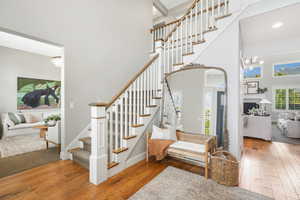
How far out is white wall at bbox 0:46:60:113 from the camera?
4.38 m

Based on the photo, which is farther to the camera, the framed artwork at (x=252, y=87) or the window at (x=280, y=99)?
the framed artwork at (x=252, y=87)

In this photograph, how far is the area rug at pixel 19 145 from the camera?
297 cm

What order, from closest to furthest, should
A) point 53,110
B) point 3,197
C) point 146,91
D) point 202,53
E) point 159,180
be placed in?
point 3,197 < point 159,180 < point 202,53 < point 146,91 < point 53,110

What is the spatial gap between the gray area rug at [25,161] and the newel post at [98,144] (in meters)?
1.34

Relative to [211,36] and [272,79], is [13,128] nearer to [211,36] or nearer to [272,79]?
[211,36]

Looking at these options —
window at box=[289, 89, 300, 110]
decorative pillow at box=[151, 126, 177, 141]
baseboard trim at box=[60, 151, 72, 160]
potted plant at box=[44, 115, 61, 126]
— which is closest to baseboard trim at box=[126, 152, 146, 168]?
decorative pillow at box=[151, 126, 177, 141]

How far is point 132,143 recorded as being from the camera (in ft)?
8.15

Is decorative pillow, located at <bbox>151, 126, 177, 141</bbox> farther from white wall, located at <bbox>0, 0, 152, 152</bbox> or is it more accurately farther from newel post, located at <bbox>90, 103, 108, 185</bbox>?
white wall, located at <bbox>0, 0, 152, 152</bbox>

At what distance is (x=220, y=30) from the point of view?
2.52 meters

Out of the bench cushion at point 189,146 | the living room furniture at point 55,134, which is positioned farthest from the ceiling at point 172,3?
the living room furniture at point 55,134

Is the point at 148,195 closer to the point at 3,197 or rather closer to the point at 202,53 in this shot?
the point at 3,197

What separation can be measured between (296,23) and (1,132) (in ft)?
25.2

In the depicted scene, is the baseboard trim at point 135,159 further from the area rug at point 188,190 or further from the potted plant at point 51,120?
the potted plant at point 51,120

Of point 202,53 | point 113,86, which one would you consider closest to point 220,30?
point 202,53
